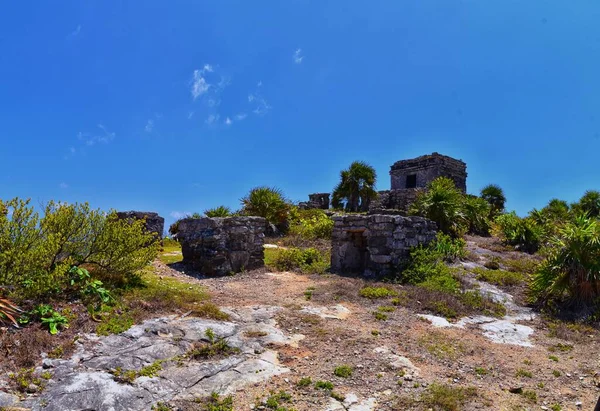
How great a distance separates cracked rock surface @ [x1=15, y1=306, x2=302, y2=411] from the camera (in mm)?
4215

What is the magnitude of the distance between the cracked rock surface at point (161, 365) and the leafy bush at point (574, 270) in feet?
20.2

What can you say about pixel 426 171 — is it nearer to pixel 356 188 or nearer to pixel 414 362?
pixel 356 188

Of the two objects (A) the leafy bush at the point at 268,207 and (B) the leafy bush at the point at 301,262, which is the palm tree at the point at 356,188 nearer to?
(A) the leafy bush at the point at 268,207

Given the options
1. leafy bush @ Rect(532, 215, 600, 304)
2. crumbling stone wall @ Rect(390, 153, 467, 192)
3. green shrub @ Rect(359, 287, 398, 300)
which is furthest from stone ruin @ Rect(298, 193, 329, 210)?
leafy bush @ Rect(532, 215, 600, 304)

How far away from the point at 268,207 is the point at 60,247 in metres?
13.1

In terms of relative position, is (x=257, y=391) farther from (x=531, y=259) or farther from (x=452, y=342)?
(x=531, y=259)

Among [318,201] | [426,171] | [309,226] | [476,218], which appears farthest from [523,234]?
[318,201]

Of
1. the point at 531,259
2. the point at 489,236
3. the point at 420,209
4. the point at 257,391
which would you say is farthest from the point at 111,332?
the point at 489,236

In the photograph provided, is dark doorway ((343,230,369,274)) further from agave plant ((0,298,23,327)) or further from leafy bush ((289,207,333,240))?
agave plant ((0,298,23,327))

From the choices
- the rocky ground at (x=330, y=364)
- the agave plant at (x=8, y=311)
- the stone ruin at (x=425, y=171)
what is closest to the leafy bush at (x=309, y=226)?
the stone ruin at (x=425, y=171)

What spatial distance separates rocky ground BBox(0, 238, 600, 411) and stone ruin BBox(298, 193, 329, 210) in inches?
857

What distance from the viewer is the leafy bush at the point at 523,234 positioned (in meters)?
15.7

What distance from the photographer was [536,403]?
471 cm

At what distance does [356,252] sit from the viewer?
490 inches
